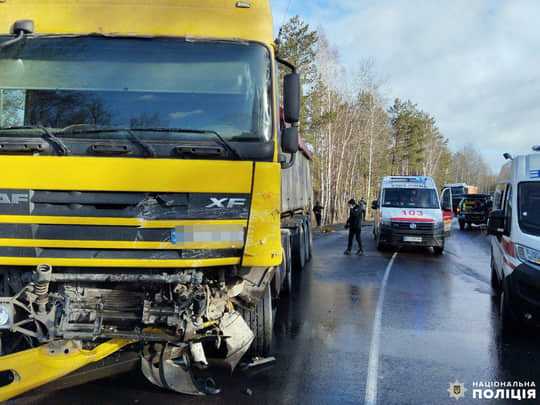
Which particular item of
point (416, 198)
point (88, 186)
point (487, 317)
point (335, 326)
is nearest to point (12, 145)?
point (88, 186)

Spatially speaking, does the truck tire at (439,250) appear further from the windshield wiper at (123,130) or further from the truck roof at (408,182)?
the windshield wiper at (123,130)

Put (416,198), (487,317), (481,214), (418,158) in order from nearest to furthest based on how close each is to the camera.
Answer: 1. (487,317)
2. (416,198)
3. (481,214)
4. (418,158)

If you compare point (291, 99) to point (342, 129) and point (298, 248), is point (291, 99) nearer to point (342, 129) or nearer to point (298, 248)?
point (298, 248)

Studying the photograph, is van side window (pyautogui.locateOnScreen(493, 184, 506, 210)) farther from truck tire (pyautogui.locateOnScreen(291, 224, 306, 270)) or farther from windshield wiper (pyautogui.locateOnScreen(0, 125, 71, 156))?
windshield wiper (pyautogui.locateOnScreen(0, 125, 71, 156))

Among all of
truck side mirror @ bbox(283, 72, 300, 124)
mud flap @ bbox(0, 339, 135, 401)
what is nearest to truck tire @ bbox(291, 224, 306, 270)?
truck side mirror @ bbox(283, 72, 300, 124)

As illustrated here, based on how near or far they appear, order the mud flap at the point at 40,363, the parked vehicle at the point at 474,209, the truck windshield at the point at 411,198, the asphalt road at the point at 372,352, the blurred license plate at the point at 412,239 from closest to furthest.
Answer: the mud flap at the point at 40,363
the asphalt road at the point at 372,352
the blurred license plate at the point at 412,239
the truck windshield at the point at 411,198
the parked vehicle at the point at 474,209

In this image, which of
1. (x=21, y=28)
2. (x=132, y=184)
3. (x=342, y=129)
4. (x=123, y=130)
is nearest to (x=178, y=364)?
(x=132, y=184)

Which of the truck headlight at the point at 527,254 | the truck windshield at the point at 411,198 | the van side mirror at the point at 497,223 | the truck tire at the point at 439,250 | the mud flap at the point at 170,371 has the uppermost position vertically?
the truck windshield at the point at 411,198

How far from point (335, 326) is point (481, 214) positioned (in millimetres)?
23287

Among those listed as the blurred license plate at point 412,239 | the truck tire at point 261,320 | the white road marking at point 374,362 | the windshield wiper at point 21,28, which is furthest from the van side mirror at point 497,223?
the blurred license plate at point 412,239

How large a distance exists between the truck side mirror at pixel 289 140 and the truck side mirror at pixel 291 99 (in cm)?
10

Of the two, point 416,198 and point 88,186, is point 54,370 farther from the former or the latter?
point 416,198

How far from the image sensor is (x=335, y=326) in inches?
251

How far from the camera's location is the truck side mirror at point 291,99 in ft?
13.7
